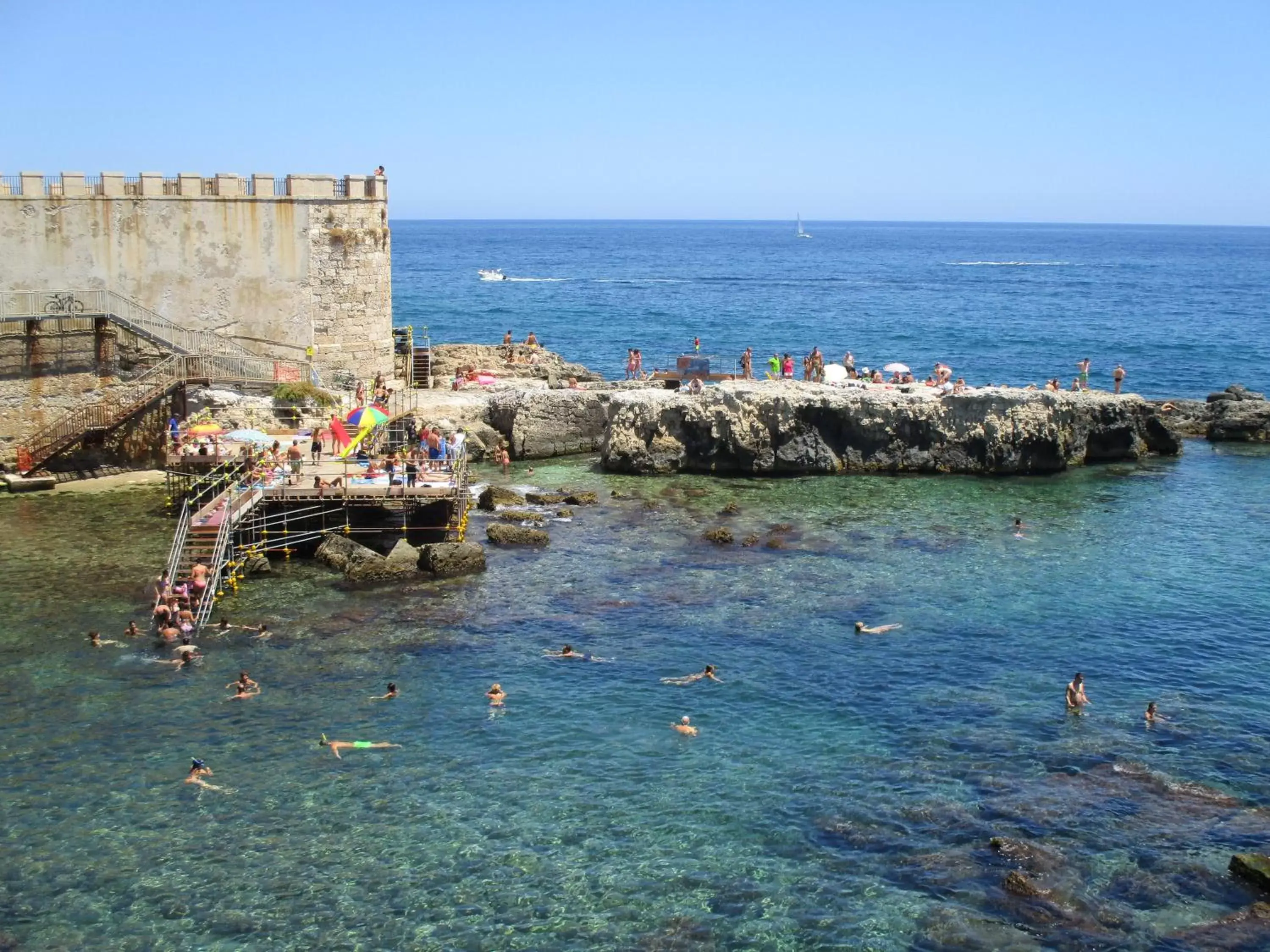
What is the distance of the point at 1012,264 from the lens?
7407 inches

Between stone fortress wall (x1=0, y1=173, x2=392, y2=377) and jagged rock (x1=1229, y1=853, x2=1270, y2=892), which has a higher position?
stone fortress wall (x1=0, y1=173, x2=392, y2=377)

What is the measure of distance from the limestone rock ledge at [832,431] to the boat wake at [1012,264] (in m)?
141

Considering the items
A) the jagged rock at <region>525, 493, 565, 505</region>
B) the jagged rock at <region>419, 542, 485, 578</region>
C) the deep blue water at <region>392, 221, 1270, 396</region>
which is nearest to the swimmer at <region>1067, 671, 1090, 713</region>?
the jagged rock at <region>419, 542, 485, 578</region>

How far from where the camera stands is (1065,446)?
1762 inches

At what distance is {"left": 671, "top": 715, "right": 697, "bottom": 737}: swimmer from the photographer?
23283 mm

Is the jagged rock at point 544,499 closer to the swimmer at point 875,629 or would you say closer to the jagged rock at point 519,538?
the jagged rock at point 519,538

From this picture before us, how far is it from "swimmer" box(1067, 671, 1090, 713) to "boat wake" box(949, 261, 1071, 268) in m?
162

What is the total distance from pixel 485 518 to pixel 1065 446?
2168 centimetres

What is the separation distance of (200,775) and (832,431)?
2794cm

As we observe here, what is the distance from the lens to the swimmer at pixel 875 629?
2831 cm

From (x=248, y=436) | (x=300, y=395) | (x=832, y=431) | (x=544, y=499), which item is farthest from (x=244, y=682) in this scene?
(x=832, y=431)

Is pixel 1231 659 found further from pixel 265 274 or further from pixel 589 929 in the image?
pixel 265 274

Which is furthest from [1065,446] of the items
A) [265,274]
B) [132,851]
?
[132,851]

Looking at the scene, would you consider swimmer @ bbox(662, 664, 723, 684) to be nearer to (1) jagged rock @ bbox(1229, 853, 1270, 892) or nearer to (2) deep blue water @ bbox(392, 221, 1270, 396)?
(1) jagged rock @ bbox(1229, 853, 1270, 892)
